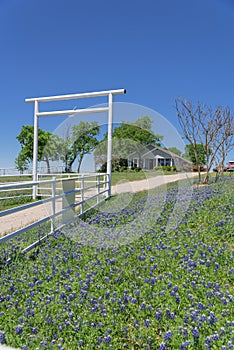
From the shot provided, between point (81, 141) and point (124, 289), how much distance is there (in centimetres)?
640

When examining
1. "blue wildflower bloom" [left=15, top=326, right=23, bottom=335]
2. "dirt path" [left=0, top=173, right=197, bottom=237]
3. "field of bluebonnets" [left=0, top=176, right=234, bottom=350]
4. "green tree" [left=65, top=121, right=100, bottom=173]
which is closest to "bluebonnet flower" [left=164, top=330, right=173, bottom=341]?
"field of bluebonnets" [left=0, top=176, right=234, bottom=350]

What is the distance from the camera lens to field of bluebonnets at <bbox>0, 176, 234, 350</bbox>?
86.3 inches

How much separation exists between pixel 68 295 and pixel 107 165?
7.95 metres

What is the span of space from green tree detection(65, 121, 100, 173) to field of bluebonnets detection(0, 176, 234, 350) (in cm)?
407

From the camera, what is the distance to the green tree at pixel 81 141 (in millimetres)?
8797

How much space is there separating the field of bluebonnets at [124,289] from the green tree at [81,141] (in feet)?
13.3

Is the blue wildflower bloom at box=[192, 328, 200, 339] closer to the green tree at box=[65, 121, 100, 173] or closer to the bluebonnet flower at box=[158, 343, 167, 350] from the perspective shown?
the bluebonnet flower at box=[158, 343, 167, 350]

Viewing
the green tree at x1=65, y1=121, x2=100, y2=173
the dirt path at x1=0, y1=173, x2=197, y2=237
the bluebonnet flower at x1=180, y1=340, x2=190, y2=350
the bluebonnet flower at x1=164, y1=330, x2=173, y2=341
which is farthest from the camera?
the green tree at x1=65, y1=121, x2=100, y2=173

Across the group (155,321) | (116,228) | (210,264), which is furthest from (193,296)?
(116,228)

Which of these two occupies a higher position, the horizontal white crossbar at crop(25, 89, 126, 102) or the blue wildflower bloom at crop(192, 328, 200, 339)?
the horizontal white crossbar at crop(25, 89, 126, 102)

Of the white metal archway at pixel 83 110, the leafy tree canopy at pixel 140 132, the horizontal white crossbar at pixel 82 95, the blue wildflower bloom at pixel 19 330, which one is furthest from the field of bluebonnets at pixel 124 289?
the horizontal white crossbar at pixel 82 95

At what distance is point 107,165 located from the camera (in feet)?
35.0

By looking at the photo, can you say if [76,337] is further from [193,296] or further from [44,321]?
[193,296]

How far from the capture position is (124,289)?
2.97 metres
